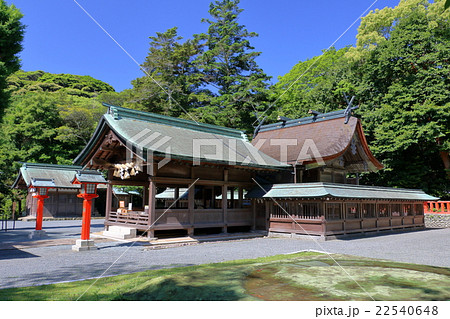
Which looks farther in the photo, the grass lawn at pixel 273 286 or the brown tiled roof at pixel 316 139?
the brown tiled roof at pixel 316 139

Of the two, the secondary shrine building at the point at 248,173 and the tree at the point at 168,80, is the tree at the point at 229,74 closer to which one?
the tree at the point at 168,80

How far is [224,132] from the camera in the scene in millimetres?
19688

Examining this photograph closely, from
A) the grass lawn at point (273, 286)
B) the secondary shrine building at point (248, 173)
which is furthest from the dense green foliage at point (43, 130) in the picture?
the grass lawn at point (273, 286)

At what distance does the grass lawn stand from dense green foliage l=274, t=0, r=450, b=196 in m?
18.3

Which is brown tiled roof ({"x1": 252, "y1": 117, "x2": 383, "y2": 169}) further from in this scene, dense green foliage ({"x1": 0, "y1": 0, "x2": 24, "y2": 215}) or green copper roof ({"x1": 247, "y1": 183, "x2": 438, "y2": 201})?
dense green foliage ({"x1": 0, "y1": 0, "x2": 24, "y2": 215})

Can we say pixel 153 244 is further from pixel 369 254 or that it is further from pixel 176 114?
pixel 176 114

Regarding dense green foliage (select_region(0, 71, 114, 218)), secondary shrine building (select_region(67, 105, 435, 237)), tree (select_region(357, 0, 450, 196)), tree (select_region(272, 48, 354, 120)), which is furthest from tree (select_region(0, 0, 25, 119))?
tree (select_region(357, 0, 450, 196))

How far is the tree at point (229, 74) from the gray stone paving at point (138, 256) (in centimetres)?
2049

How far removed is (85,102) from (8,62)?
30.6m

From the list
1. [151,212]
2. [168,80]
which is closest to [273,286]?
[151,212]

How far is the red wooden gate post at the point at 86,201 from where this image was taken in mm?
11547

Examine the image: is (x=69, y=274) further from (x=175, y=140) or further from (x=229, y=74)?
(x=229, y=74)

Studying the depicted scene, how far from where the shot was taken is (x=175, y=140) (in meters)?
15.0

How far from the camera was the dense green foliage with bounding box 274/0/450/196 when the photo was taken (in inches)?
966
